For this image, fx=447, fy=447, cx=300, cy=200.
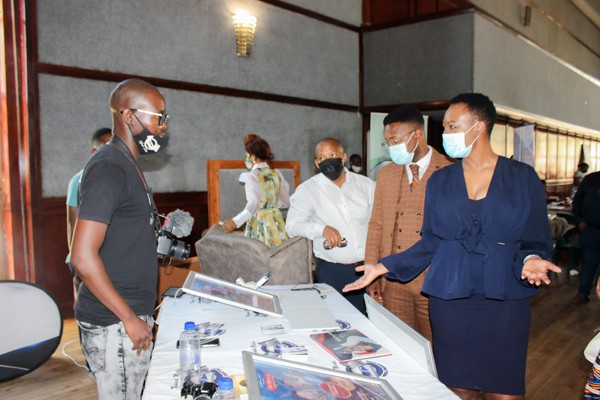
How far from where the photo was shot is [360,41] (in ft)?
23.7

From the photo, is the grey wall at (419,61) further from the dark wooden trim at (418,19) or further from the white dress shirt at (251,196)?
the white dress shirt at (251,196)

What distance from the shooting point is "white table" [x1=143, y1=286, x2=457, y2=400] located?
49.7 inches

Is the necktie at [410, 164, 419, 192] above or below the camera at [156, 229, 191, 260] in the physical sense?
above

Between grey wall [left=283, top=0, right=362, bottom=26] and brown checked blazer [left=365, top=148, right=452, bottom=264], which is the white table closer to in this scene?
brown checked blazer [left=365, top=148, right=452, bottom=264]

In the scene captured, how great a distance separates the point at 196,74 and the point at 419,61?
335cm

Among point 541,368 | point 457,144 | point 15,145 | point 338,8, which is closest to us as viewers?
point 457,144

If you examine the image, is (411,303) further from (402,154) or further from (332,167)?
(332,167)

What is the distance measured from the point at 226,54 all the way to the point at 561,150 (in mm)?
10249

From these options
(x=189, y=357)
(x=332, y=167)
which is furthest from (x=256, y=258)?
(x=189, y=357)

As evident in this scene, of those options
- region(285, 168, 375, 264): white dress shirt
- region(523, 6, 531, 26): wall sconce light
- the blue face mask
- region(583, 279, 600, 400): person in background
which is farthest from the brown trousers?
region(523, 6, 531, 26): wall sconce light

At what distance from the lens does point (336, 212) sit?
266cm

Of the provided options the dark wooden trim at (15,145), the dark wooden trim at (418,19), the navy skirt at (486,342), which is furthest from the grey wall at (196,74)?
the navy skirt at (486,342)

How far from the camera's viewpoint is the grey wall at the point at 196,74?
402cm

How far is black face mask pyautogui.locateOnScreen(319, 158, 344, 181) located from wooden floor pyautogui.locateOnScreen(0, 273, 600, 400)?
5.96 feet
